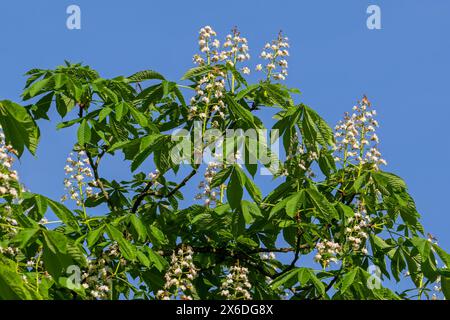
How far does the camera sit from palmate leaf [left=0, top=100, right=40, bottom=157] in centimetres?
547

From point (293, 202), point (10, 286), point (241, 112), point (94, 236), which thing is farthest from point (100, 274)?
point (10, 286)

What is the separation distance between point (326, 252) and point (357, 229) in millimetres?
418

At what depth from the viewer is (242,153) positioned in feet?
22.6

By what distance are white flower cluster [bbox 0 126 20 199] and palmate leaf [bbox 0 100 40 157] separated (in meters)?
0.31

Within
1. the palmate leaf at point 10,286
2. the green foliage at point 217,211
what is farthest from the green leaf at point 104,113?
the palmate leaf at point 10,286

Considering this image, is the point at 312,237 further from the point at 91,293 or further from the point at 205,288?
the point at 91,293

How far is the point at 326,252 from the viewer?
7359 millimetres

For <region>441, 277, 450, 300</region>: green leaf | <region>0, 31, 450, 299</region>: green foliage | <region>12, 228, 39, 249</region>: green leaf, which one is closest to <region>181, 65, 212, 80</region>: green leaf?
<region>0, 31, 450, 299</region>: green foliage

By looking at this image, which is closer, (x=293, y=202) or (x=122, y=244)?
(x=122, y=244)

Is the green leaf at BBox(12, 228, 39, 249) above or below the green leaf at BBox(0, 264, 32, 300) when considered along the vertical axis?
above

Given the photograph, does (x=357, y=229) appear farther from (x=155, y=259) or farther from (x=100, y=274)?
(x=100, y=274)

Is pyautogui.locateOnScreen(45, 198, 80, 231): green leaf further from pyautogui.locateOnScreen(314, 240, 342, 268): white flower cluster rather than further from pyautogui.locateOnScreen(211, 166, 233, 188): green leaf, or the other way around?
pyautogui.locateOnScreen(314, 240, 342, 268): white flower cluster

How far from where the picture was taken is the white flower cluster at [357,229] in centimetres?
756
